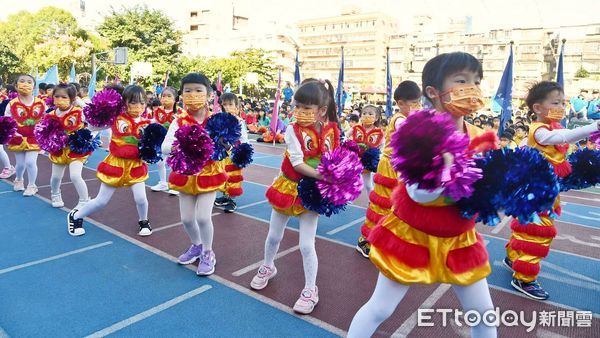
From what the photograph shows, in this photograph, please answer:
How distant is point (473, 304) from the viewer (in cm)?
226

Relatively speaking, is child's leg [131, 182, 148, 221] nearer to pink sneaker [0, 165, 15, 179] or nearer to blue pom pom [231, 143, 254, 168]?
blue pom pom [231, 143, 254, 168]

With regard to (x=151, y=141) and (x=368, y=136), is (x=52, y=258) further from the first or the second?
(x=368, y=136)

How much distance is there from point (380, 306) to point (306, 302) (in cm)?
139

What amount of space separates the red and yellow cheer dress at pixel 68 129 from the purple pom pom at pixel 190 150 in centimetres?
284

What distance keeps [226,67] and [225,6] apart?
3739cm

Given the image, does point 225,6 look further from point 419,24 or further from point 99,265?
point 99,265

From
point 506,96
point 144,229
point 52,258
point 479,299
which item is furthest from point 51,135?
point 506,96

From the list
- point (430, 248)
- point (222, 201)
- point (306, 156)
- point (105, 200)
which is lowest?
point (222, 201)

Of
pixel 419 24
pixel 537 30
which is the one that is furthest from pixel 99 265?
pixel 419 24

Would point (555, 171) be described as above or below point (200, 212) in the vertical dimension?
above

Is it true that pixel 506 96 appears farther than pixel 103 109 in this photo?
Yes

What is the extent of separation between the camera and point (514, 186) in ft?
6.36

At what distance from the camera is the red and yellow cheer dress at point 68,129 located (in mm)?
5871

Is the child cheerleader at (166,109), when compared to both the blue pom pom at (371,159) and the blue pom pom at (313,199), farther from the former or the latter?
the blue pom pom at (313,199)
